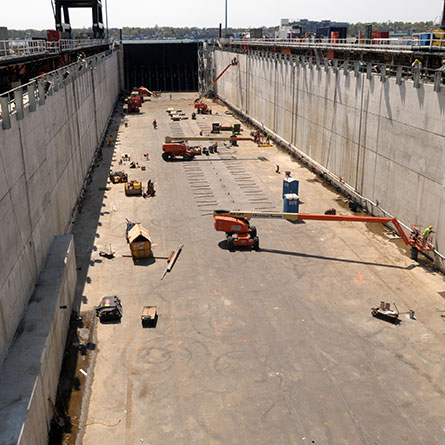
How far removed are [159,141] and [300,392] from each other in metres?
39.1

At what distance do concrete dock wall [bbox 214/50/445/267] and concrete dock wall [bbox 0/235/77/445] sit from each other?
601 inches

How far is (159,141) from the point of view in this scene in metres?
50.3

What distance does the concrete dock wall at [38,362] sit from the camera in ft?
34.0

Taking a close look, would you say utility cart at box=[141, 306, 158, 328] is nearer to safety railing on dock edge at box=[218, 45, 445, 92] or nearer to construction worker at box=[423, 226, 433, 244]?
construction worker at box=[423, 226, 433, 244]

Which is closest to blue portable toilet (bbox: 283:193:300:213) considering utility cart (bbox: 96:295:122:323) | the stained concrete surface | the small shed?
the stained concrete surface

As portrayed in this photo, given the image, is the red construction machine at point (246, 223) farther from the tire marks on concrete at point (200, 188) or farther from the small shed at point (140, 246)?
the tire marks on concrete at point (200, 188)

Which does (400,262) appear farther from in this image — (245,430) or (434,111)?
(245,430)

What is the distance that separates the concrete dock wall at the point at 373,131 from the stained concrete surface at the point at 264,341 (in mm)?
2674

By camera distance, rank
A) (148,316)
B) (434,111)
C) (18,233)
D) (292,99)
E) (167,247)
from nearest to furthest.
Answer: (18,233)
(148,316)
(434,111)
(167,247)
(292,99)

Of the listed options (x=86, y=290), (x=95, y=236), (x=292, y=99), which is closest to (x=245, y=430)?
(x=86, y=290)

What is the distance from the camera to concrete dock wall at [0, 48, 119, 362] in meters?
12.9

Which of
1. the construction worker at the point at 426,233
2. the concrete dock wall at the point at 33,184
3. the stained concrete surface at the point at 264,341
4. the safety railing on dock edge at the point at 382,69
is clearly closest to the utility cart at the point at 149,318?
the stained concrete surface at the point at 264,341

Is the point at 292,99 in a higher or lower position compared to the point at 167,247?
higher

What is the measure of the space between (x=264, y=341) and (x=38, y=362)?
23.9 feet
